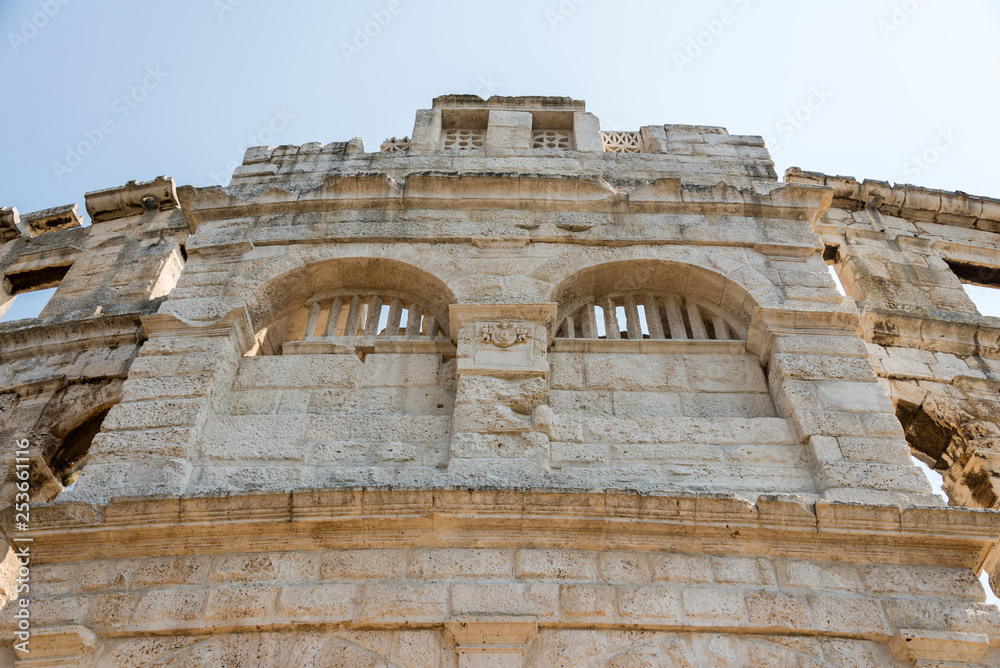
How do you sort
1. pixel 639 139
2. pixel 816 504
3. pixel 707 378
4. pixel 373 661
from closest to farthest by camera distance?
pixel 373 661
pixel 816 504
pixel 707 378
pixel 639 139

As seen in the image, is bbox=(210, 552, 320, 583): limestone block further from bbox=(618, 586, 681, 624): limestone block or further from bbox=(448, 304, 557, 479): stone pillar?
bbox=(618, 586, 681, 624): limestone block

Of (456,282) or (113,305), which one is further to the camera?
(113,305)

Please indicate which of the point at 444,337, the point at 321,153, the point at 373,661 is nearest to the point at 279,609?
the point at 373,661

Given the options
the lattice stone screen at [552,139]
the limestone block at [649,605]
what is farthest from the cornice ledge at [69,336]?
the limestone block at [649,605]

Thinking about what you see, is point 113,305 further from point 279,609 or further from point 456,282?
point 279,609

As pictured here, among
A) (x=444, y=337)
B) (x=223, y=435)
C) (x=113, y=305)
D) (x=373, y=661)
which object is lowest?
(x=373, y=661)

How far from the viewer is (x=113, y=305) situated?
9.21 meters

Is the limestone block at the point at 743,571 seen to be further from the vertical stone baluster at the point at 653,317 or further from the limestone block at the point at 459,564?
the vertical stone baluster at the point at 653,317

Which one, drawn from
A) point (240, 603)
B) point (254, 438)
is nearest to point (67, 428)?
point (254, 438)

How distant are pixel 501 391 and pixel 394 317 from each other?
170 cm

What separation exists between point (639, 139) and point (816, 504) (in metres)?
5.92

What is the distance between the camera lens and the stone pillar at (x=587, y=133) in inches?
356

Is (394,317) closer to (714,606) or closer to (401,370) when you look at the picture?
(401,370)

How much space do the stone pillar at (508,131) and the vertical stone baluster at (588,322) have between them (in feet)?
8.55
